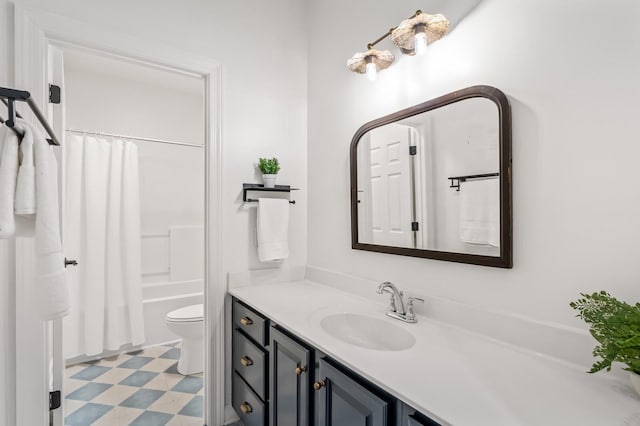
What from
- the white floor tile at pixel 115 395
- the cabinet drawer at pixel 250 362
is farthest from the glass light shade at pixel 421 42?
the white floor tile at pixel 115 395

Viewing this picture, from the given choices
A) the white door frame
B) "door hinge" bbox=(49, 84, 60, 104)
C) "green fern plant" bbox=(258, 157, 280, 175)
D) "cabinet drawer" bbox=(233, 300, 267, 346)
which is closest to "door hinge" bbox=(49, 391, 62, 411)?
the white door frame

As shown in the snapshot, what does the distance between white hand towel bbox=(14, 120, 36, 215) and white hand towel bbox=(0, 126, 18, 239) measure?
Answer: 0.5 inches

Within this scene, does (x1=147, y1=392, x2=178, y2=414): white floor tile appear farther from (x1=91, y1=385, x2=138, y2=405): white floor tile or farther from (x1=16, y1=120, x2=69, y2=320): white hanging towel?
(x1=16, y1=120, x2=69, y2=320): white hanging towel

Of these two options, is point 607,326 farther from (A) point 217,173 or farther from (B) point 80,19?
(B) point 80,19

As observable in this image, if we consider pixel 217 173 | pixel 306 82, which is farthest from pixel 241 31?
pixel 217 173

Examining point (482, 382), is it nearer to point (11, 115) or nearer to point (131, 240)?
point (11, 115)

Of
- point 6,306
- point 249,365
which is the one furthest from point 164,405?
point 6,306

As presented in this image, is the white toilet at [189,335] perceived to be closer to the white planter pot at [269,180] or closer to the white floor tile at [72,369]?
the white floor tile at [72,369]

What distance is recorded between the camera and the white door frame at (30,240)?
145cm

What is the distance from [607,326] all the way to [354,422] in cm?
71

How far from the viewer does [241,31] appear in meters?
2.01

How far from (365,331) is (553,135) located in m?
1.05

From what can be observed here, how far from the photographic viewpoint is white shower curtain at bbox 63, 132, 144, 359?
2.55m

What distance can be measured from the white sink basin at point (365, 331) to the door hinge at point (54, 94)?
1658 mm
